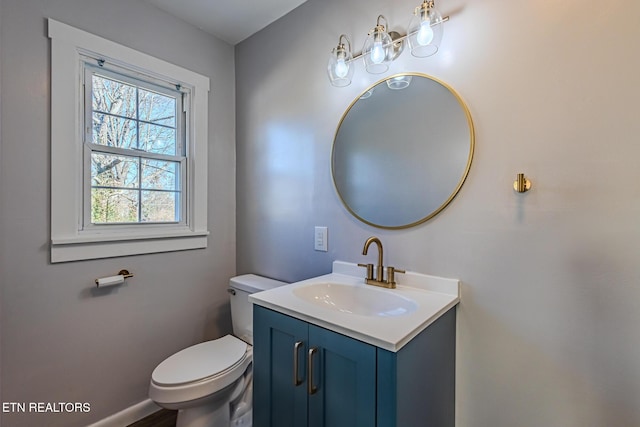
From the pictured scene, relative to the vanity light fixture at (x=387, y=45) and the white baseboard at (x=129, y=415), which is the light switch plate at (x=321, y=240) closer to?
the vanity light fixture at (x=387, y=45)

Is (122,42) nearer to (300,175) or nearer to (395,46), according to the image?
(300,175)

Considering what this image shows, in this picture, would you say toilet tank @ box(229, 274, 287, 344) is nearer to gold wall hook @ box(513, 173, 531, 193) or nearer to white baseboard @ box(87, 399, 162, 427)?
white baseboard @ box(87, 399, 162, 427)

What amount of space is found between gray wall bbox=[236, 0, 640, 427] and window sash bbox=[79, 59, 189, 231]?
121 cm

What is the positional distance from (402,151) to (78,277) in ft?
5.60

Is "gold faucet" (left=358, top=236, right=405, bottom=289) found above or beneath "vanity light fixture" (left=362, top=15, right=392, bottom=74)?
beneath

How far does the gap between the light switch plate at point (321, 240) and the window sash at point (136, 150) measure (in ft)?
2.98

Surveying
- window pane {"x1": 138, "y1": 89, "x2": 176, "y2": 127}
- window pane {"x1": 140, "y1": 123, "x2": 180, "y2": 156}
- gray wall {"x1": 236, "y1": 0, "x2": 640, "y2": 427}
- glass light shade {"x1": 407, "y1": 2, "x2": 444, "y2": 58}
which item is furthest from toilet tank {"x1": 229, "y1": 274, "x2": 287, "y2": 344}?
glass light shade {"x1": 407, "y1": 2, "x2": 444, "y2": 58}

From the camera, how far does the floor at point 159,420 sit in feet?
5.17

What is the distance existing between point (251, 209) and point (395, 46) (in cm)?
130

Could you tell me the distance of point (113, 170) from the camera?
5.11 feet

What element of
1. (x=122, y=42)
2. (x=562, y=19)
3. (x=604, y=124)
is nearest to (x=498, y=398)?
(x=604, y=124)

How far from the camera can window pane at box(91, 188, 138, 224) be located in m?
1.49

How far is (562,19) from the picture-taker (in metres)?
0.91

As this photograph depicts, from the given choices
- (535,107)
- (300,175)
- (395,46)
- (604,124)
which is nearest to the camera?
(604,124)
